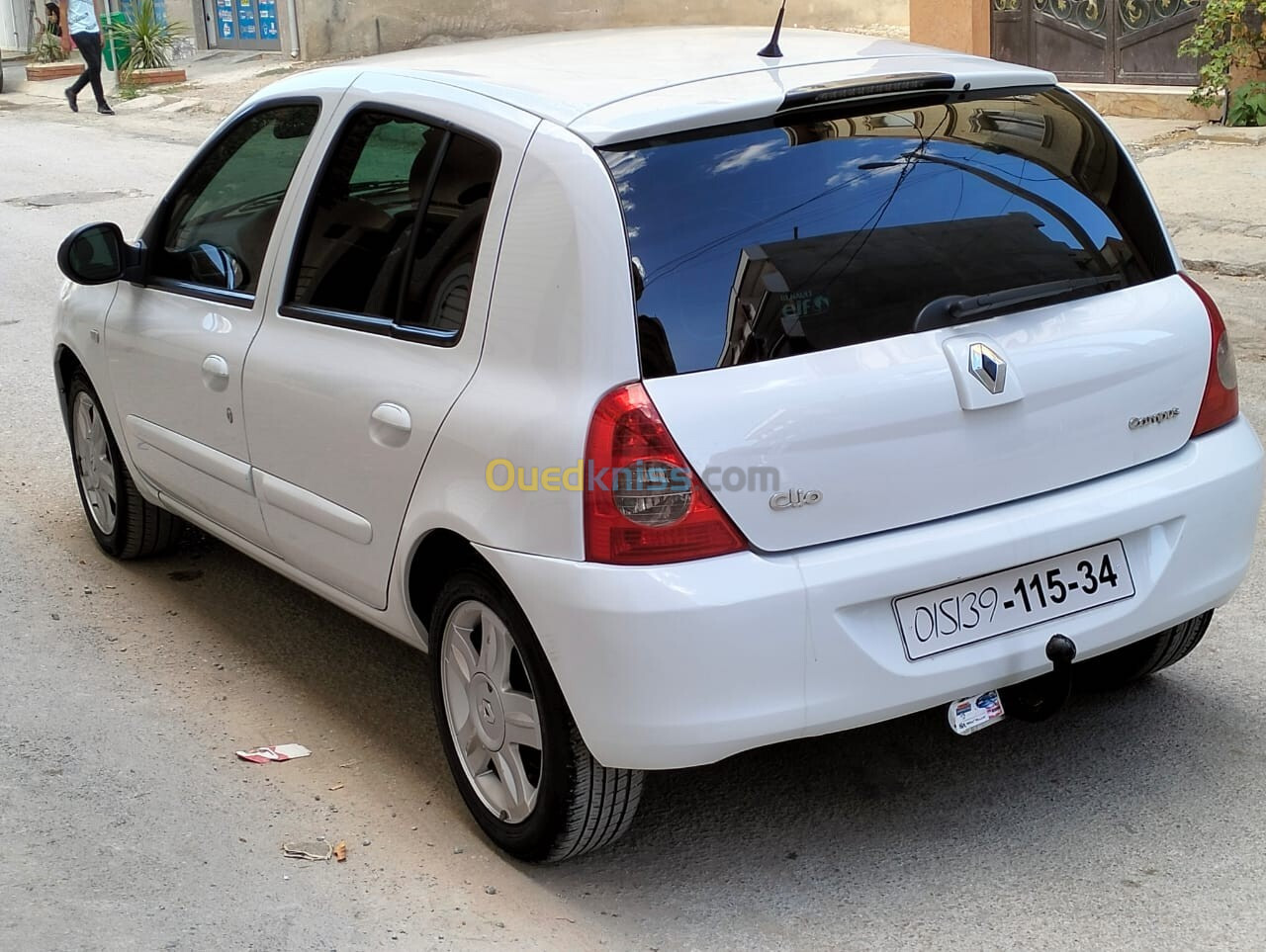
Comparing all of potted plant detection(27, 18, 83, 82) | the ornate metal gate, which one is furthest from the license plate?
potted plant detection(27, 18, 83, 82)

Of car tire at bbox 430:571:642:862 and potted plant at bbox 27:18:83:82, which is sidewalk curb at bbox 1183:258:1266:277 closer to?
car tire at bbox 430:571:642:862

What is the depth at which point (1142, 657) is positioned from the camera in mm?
3967

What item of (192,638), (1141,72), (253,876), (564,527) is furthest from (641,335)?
(1141,72)

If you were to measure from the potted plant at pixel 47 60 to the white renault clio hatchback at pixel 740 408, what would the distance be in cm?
2564

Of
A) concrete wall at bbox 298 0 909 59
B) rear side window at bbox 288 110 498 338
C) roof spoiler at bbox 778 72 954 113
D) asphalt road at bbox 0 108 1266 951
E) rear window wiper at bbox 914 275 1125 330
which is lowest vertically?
asphalt road at bbox 0 108 1266 951

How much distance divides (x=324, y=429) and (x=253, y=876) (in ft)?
3.50

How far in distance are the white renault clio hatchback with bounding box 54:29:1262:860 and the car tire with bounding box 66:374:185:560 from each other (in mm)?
1684

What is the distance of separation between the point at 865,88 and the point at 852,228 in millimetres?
357

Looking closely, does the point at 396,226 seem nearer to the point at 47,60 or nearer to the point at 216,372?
the point at 216,372

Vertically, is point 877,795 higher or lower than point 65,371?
lower

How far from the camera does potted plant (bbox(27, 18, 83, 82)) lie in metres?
27.1

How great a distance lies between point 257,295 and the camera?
421cm

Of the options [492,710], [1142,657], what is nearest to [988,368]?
[1142,657]

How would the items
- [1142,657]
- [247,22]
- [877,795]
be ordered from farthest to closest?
[247,22] < [1142,657] < [877,795]
